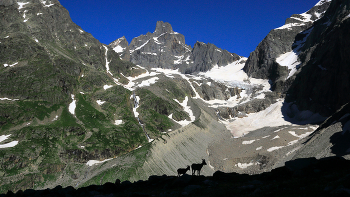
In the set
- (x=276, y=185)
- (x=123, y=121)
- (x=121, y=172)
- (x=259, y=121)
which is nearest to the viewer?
(x=276, y=185)

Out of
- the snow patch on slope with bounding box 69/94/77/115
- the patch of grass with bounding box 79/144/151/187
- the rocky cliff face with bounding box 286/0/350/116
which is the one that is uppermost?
the snow patch on slope with bounding box 69/94/77/115

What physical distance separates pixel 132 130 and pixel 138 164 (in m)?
54.0

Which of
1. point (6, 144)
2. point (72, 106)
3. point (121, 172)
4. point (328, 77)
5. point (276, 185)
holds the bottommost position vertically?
point (276, 185)

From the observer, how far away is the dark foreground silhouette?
43.2ft

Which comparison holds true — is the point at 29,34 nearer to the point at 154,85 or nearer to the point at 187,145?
the point at 154,85

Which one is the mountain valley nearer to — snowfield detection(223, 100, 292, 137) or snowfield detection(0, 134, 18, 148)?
snowfield detection(0, 134, 18, 148)

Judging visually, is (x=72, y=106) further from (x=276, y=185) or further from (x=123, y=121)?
(x=276, y=185)

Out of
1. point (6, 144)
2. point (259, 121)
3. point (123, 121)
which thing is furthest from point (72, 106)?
point (259, 121)

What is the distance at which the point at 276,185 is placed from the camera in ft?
50.7

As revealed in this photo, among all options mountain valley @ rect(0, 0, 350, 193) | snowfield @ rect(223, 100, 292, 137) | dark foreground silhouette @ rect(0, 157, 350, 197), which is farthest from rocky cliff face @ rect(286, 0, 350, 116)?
dark foreground silhouette @ rect(0, 157, 350, 197)

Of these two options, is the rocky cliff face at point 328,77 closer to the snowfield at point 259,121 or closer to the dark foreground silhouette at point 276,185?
the snowfield at point 259,121

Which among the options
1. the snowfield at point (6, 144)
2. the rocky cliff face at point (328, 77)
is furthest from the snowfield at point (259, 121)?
the snowfield at point (6, 144)

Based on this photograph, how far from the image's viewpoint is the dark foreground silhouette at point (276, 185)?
1317 centimetres

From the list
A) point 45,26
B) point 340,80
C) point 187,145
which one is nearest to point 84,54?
point 45,26
